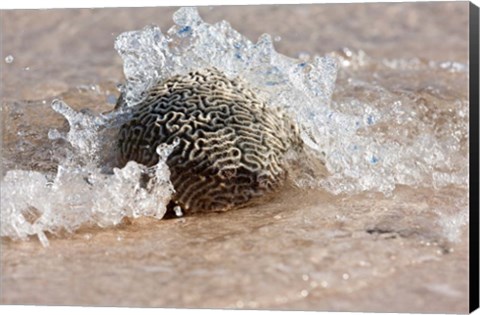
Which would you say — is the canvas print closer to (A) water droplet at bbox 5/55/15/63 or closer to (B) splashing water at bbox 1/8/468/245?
(B) splashing water at bbox 1/8/468/245

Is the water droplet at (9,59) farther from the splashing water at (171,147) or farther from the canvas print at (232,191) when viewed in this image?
the splashing water at (171,147)

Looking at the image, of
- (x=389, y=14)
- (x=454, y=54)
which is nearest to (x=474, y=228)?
(x=454, y=54)

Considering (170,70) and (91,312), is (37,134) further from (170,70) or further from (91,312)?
(91,312)

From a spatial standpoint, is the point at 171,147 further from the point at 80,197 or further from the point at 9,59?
the point at 9,59

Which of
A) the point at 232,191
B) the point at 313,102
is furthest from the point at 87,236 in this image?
the point at 313,102

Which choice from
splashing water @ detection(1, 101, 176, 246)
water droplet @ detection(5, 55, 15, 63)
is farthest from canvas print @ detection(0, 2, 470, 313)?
water droplet @ detection(5, 55, 15, 63)

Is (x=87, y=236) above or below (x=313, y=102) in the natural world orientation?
below

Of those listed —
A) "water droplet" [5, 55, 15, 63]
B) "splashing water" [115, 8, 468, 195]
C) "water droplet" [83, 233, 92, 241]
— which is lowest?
"water droplet" [83, 233, 92, 241]

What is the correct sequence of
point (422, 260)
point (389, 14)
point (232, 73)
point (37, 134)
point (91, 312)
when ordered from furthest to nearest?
point (389, 14) → point (37, 134) → point (232, 73) → point (422, 260) → point (91, 312)
